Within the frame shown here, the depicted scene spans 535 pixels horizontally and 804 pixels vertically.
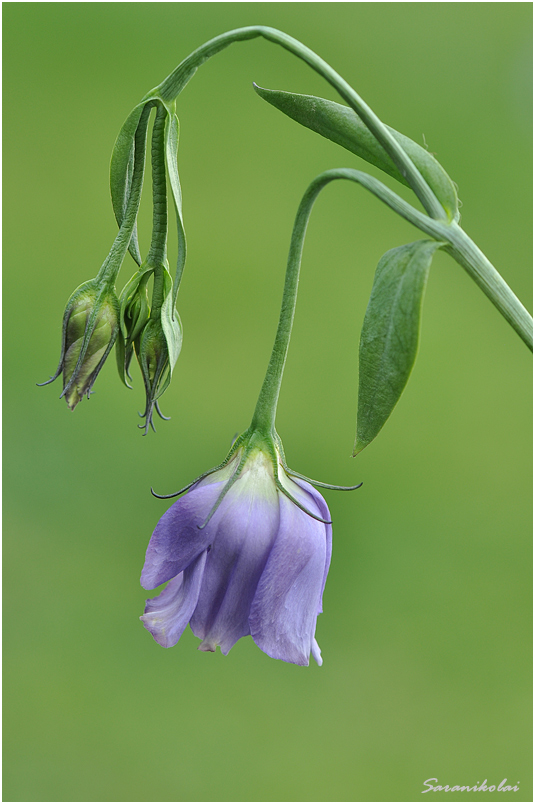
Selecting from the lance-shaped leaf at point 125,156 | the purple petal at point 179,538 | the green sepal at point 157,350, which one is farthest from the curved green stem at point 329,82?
the purple petal at point 179,538

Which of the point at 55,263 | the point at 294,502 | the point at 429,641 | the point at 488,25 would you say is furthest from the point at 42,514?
the point at 488,25

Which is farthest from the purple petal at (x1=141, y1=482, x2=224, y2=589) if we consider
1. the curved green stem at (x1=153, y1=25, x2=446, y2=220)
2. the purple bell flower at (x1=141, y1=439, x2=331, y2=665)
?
the curved green stem at (x1=153, y1=25, x2=446, y2=220)

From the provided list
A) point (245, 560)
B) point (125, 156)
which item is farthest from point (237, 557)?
point (125, 156)

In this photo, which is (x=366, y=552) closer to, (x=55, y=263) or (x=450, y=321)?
(x=450, y=321)

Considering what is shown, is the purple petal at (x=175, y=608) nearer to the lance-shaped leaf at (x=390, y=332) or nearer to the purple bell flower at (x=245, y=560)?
the purple bell flower at (x=245, y=560)

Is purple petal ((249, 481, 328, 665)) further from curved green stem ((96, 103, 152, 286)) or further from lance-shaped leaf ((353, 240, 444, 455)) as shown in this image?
curved green stem ((96, 103, 152, 286))

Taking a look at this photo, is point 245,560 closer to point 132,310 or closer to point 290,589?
point 290,589
